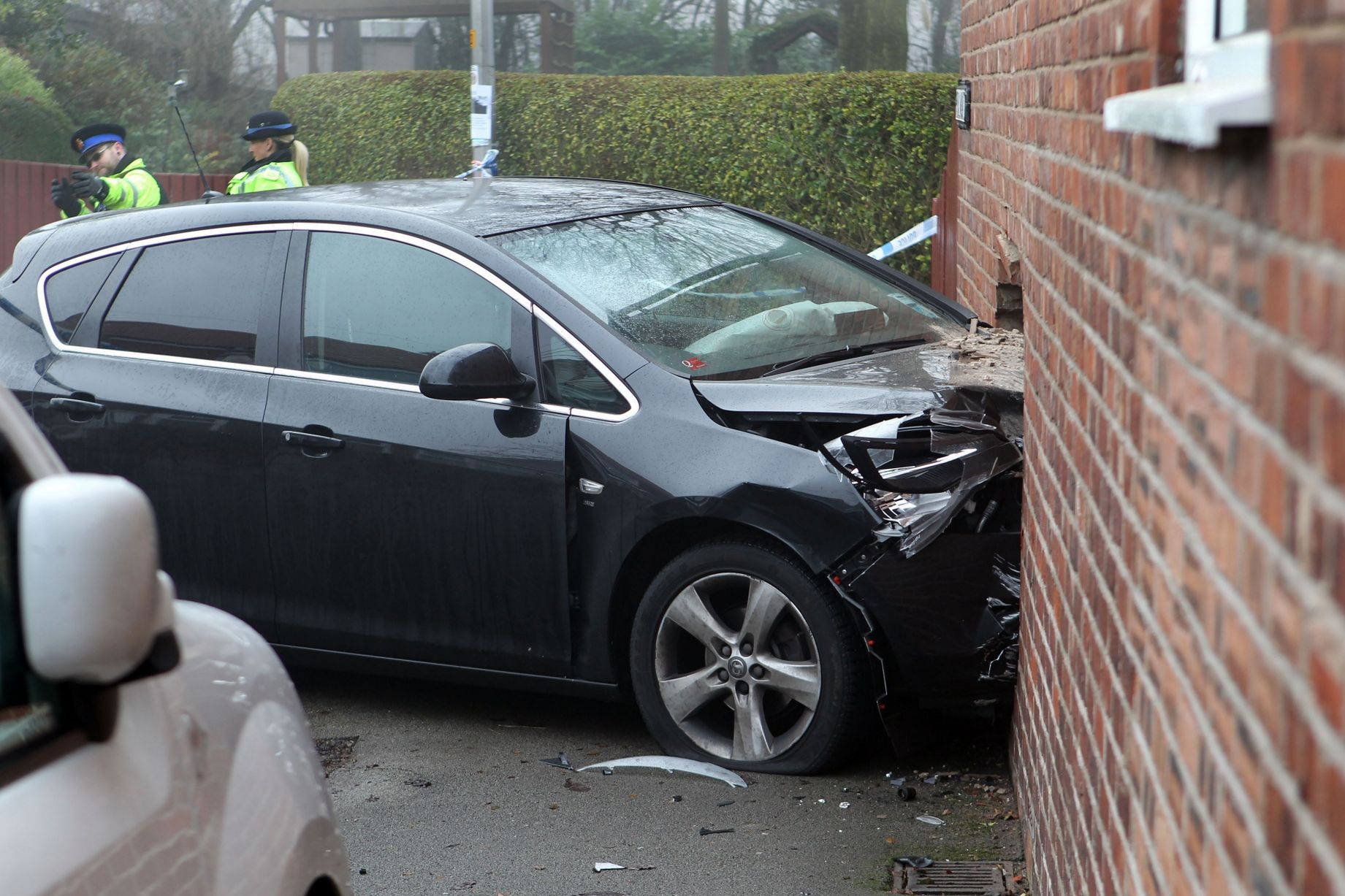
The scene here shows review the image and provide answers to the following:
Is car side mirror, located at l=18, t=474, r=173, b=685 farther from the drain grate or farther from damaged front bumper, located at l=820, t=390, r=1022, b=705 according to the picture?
damaged front bumper, located at l=820, t=390, r=1022, b=705

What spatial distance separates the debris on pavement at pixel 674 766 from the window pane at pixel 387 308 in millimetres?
1360

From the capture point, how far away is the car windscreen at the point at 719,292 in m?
4.75

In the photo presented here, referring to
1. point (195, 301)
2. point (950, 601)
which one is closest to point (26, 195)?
point (195, 301)

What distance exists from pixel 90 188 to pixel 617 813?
304 inches

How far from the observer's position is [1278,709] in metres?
1.29

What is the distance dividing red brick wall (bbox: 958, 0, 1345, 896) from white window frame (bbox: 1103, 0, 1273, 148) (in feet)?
0.12

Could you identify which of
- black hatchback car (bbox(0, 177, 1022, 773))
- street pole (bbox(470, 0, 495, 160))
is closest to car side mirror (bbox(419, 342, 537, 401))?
black hatchback car (bbox(0, 177, 1022, 773))

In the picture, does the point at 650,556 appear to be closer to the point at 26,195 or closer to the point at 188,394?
the point at 188,394

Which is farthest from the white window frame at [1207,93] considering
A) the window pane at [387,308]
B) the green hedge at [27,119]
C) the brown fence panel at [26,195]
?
the green hedge at [27,119]

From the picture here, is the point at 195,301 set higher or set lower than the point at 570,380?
higher

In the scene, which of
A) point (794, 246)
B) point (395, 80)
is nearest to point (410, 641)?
point (794, 246)

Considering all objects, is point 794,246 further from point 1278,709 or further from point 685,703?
point 1278,709

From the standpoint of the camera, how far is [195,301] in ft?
17.0

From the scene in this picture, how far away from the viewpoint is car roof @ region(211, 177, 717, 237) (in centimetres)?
504
